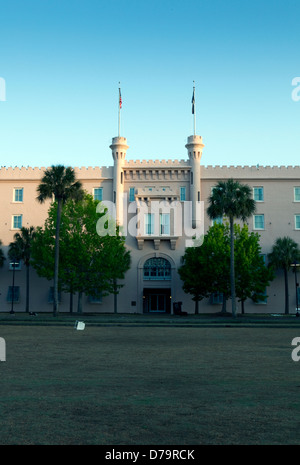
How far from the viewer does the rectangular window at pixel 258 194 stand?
52.8 metres

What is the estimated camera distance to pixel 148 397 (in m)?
8.35

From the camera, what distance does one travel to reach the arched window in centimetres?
5134

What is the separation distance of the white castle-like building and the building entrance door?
11 millimetres

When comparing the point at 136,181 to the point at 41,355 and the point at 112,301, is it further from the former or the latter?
the point at 41,355

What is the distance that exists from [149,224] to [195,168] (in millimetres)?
8164

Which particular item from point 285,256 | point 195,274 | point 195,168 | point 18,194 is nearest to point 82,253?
point 195,274

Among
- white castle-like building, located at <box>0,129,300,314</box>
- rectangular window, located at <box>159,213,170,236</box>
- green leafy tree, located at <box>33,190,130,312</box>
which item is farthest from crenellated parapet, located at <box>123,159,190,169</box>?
green leafy tree, located at <box>33,190,130,312</box>

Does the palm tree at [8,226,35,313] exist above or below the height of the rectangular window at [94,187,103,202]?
below

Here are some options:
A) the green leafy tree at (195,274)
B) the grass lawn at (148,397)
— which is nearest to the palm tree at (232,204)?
the green leafy tree at (195,274)

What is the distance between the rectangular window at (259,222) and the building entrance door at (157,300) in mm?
12523

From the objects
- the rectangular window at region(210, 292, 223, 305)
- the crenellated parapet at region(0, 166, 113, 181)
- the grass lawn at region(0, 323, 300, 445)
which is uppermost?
Answer: the crenellated parapet at region(0, 166, 113, 181)

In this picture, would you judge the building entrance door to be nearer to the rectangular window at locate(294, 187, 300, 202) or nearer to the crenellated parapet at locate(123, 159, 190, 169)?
the crenellated parapet at locate(123, 159, 190, 169)

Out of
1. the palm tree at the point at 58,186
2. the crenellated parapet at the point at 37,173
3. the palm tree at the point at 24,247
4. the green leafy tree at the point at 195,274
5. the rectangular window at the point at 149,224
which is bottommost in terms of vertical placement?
the green leafy tree at the point at 195,274

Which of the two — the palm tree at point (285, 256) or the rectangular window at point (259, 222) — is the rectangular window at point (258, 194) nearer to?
the rectangular window at point (259, 222)
